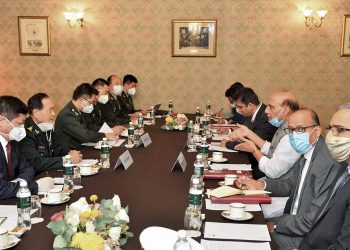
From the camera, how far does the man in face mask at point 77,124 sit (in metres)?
4.53

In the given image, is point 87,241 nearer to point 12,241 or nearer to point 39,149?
point 12,241

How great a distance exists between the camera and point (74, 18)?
25.4ft

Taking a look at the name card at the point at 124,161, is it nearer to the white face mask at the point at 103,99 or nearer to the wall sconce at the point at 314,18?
the white face mask at the point at 103,99

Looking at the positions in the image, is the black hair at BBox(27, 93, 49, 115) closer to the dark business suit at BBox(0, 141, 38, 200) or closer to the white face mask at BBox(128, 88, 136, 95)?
the dark business suit at BBox(0, 141, 38, 200)

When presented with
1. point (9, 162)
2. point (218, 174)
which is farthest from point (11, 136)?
point (218, 174)

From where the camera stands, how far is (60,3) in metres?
7.76

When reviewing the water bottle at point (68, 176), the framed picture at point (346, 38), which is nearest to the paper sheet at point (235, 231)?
the water bottle at point (68, 176)

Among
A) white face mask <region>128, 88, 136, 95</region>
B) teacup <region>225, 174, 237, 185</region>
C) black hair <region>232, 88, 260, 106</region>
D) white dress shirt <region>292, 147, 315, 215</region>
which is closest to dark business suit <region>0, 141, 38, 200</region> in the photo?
teacup <region>225, 174, 237, 185</region>

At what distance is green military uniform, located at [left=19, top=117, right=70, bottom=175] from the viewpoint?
3430mm

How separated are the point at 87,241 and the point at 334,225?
3.97ft

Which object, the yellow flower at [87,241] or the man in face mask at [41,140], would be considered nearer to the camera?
the yellow flower at [87,241]

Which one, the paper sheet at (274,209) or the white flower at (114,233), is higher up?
the white flower at (114,233)

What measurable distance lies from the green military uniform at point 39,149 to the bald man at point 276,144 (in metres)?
1.59

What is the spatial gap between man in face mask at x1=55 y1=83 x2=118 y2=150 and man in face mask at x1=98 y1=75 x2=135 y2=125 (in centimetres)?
143
